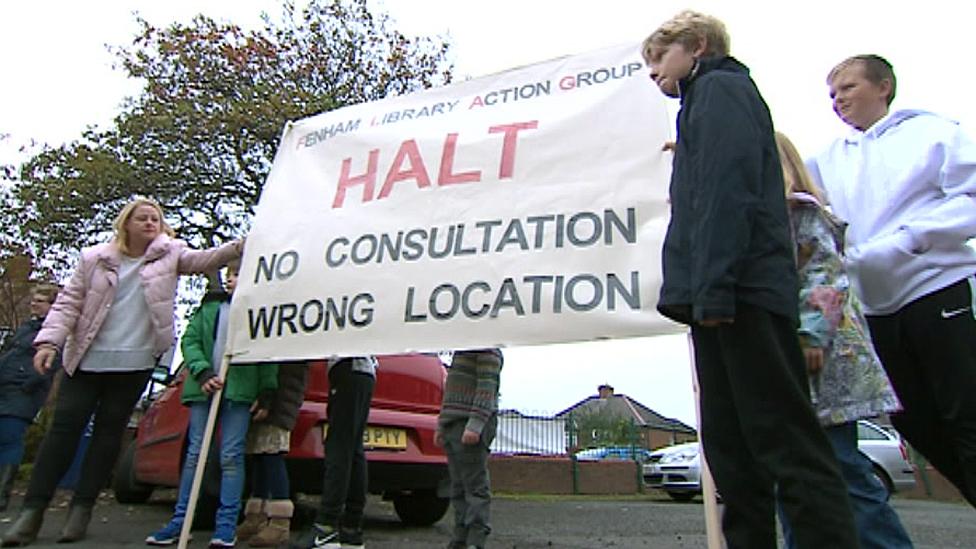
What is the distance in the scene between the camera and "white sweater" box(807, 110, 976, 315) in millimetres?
2701

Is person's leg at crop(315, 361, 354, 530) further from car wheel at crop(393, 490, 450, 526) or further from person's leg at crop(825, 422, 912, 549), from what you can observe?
person's leg at crop(825, 422, 912, 549)

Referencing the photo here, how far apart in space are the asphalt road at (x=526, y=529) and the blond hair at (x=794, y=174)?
9.83 feet

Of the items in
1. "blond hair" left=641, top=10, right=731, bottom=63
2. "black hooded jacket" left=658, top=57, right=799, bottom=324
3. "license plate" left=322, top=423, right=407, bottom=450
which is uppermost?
"blond hair" left=641, top=10, right=731, bottom=63

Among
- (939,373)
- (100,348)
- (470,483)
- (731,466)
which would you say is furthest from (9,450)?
(939,373)

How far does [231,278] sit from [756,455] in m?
3.62

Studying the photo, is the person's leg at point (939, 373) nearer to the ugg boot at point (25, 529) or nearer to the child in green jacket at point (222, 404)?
the child in green jacket at point (222, 404)

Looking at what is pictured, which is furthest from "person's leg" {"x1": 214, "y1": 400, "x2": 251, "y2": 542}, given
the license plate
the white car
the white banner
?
the white car

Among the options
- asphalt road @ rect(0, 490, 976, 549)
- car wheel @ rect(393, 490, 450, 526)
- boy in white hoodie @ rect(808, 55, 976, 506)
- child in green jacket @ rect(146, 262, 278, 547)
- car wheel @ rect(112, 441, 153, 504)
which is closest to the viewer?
boy in white hoodie @ rect(808, 55, 976, 506)

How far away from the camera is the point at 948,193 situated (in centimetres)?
277

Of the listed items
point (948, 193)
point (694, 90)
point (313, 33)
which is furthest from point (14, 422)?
point (313, 33)

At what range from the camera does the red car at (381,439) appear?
4.73m

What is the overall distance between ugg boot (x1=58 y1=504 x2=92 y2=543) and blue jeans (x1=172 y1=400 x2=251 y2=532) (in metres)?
0.48

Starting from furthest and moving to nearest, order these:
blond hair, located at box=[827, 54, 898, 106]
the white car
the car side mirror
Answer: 1. the white car
2. the car side mirror
3. blond hair, located at box=[827, 54, 898, 106]

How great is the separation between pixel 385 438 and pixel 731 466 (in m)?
3.21
